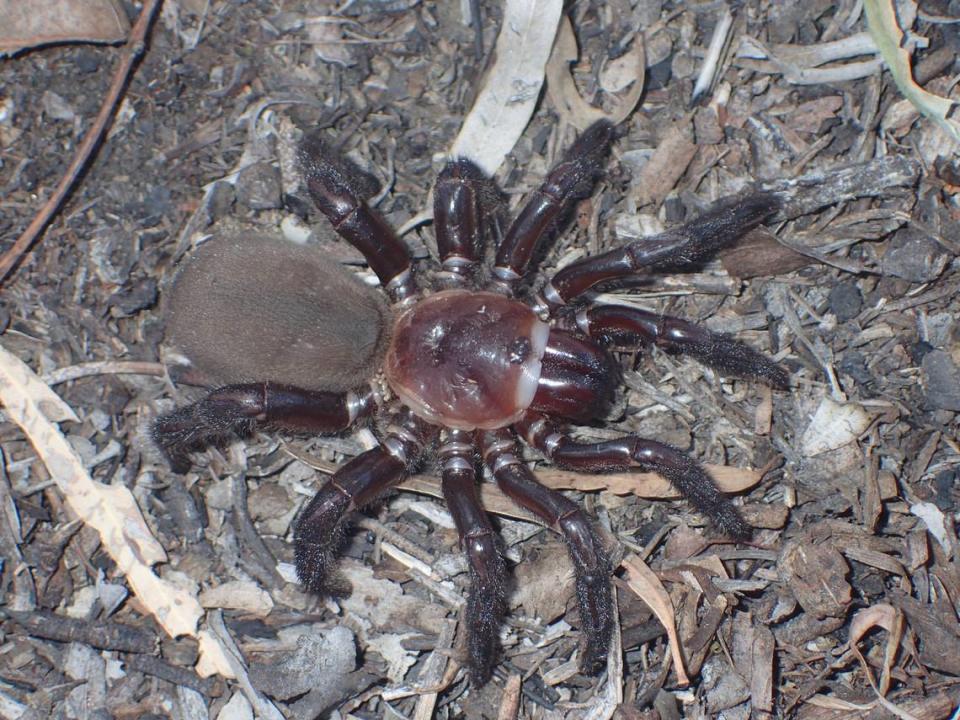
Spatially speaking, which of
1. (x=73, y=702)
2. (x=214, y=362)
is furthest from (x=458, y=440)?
(x=73, y=702)

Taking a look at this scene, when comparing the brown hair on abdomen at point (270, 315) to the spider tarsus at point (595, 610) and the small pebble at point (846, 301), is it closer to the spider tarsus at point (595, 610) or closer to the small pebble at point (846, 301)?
the spider tarsus at point (595, 610)

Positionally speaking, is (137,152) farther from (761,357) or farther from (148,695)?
(761,357)

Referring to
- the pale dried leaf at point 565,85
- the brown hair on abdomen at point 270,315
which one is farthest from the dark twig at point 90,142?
the pale dried leaf at point 565,85

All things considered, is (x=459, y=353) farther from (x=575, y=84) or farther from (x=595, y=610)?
(x=575, y=84)

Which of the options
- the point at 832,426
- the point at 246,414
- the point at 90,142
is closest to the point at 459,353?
the point at 246,414

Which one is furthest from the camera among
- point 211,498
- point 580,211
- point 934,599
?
point 580,211

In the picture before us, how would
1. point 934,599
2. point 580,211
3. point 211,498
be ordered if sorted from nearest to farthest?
point 934,599
point 211,498
point 580,211
